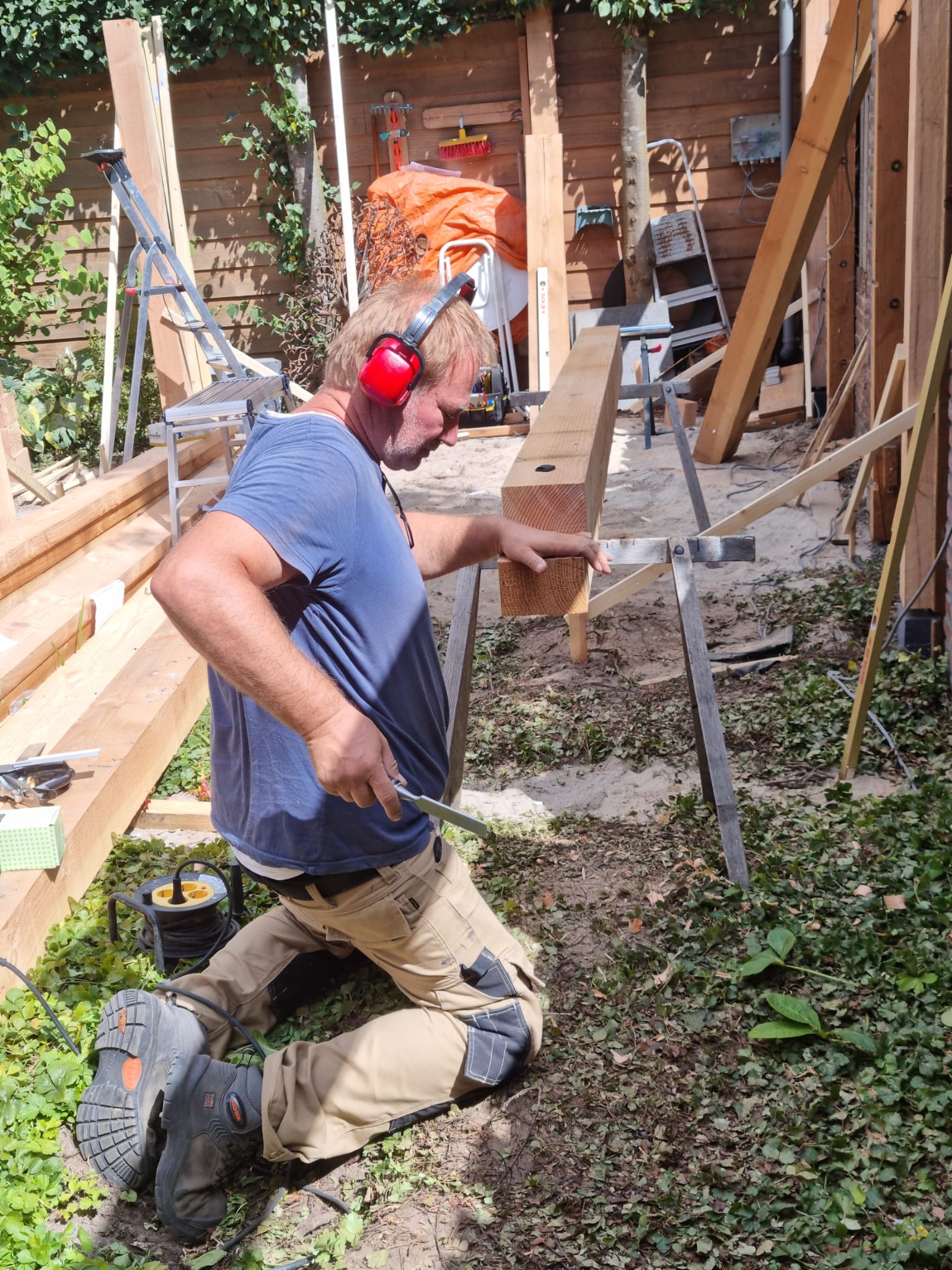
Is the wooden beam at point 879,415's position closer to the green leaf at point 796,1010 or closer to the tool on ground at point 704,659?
the tool on ground at point 704,659

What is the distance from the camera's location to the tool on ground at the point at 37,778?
10.8 ft

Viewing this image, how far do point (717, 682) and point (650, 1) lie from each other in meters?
7.38

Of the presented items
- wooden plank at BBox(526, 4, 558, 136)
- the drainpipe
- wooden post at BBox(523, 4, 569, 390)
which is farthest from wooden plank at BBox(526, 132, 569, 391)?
the drainpipe

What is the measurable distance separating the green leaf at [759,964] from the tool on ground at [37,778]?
2100 millimetres

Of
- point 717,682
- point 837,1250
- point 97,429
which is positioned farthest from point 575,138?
point 837,1250

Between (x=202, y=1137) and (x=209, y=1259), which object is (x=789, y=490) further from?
(x=209, y=1259)

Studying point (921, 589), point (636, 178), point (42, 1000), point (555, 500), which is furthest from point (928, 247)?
point (636, 178)

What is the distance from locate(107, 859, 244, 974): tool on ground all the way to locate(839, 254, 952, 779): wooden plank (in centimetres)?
200

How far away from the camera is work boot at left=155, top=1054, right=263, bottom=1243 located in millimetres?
2240

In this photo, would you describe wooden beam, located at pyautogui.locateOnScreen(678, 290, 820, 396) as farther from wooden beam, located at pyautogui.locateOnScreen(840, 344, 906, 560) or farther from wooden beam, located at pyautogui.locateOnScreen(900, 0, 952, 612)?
wooden beam, located at pyautogui.locateOnScreen(900, 0, 952, 612)

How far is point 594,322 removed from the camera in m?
9.70

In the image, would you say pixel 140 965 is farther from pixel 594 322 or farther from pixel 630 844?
pixel 594 322

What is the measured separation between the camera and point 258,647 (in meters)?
1.85

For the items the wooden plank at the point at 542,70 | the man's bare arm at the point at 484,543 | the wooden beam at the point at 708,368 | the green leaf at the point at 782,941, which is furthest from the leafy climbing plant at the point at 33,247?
the green leaf at the point at 782,941
